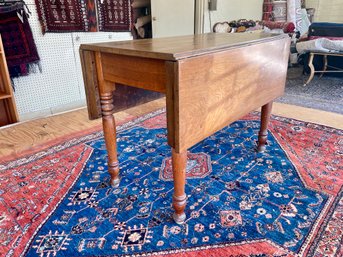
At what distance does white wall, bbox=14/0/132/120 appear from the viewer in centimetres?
267

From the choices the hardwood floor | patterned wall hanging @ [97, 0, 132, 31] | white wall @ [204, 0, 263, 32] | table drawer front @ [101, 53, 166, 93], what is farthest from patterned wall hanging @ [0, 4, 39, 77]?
white wall @ [204, 0, 263, 32]

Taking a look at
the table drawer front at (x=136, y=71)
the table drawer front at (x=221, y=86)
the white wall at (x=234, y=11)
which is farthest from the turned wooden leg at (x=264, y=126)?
the white wall at (x=234, y=11)

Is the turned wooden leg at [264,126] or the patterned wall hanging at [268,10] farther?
the patterned wall hanging at [268,10]

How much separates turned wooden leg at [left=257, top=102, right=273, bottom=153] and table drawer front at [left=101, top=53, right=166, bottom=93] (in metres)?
A: 0.99

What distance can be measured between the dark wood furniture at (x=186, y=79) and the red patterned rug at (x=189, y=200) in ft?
0.54

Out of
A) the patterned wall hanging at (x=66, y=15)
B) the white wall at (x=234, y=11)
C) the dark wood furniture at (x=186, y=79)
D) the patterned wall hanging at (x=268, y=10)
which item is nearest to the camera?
the dark wood furniture at (x=186, y=79)

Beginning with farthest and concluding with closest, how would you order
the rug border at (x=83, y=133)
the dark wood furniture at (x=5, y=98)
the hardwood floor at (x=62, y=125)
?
the dark wood furniture at (x=5, y=98) → the hardwood floor at (x=62, y=125) → the rug border at (x=83, y=133)

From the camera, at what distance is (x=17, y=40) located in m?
2.49

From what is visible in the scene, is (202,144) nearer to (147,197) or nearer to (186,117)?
(147,197)

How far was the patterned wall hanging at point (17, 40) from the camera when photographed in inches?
93.5

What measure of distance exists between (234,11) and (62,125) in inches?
143

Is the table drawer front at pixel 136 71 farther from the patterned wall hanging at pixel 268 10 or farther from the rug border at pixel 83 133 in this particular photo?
the patterned wall hanging at pixel 268 10

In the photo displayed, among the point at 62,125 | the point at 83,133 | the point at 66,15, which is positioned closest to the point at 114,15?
the point at 66,15

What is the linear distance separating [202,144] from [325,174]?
0.84 m
